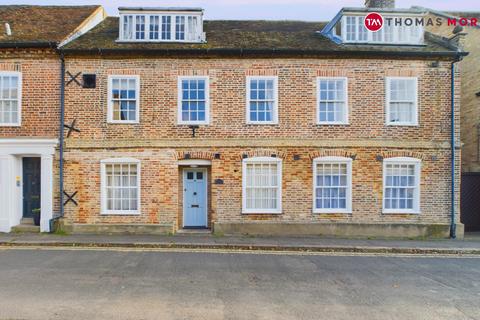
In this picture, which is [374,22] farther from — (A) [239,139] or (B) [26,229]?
(B) [26,229]

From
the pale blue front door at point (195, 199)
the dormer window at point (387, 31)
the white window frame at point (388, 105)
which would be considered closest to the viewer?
the white window frame at point (388, 105)

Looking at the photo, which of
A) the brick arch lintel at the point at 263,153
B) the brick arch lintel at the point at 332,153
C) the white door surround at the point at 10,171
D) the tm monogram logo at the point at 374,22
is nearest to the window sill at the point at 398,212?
the brick arch lintel at the point at 332,153

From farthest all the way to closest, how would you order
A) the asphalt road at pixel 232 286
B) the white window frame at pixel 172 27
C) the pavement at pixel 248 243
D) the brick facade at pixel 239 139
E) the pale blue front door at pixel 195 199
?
the white window frame at pixel 172 27
the pale blue front door at pixel 195 199
the brick facade at pixel 239 139
the pavement at pixel 248 243
the asphalt road at pixel 232 286

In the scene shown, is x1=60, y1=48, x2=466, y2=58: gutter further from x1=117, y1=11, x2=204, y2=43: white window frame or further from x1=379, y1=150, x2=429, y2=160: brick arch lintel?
x1=379, y1=150, x2=429, y2=160: brick arch lintel

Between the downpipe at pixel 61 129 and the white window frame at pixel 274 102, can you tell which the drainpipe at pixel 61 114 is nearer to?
the downpipe at pixel 61 129

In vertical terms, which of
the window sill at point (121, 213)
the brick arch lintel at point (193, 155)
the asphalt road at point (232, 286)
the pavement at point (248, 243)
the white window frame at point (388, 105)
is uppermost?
the white window frame at point (388, 105)

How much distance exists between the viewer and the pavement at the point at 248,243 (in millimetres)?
11023

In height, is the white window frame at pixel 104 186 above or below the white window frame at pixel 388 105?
below

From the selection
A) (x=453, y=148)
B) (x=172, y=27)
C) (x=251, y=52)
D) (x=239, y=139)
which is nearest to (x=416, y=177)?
(x=453, y=148)

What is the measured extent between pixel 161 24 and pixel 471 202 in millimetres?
15016

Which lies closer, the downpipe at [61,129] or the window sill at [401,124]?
the downpipe at [61,129]

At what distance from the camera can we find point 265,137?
13.3m

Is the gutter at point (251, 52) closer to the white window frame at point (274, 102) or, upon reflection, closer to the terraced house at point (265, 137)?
the terraced house at point (265, 137)

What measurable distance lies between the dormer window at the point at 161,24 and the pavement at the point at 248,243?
7879 mm
